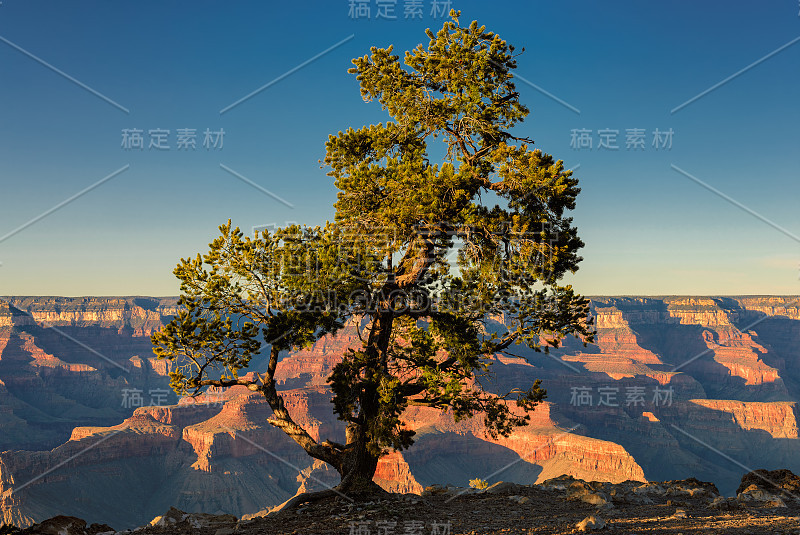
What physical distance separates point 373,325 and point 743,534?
10.4 meters

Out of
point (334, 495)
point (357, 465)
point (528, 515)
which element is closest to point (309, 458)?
point (334, 495)

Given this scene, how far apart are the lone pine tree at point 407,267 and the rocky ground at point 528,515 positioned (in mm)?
1863

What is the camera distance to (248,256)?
14594 mm

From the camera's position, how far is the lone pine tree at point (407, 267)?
14.2 meters

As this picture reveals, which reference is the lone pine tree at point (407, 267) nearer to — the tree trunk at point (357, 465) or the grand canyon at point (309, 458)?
the tree trunk at point (357, 465)

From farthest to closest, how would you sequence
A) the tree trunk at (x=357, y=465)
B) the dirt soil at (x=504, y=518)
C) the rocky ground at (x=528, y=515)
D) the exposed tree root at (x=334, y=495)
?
1. the tree trunk at (x=357, y=465)
2. the exposed tree root at (x=334, y=495)
3. the rocky ground at (x=528, y=515)
4. the dirt soil at (x=504, y=518)

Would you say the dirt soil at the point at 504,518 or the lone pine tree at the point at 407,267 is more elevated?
the lone pine tree at the point at 407,267

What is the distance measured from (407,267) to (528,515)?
293 inches

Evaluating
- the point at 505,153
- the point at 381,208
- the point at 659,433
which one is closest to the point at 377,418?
the point at 381,208

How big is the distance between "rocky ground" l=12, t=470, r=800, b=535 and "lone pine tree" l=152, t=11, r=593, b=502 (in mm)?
1863

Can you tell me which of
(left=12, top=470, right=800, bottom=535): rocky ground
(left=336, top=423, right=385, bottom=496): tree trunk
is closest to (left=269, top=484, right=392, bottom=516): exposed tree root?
(left=336, top=423, right=385, bottom=496): tree trunk

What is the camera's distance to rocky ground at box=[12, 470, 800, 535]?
1145 cm

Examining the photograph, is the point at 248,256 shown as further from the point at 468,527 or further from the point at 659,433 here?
the point at 659,433

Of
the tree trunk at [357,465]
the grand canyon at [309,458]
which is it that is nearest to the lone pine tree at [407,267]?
the tree trunk at [357,465]
